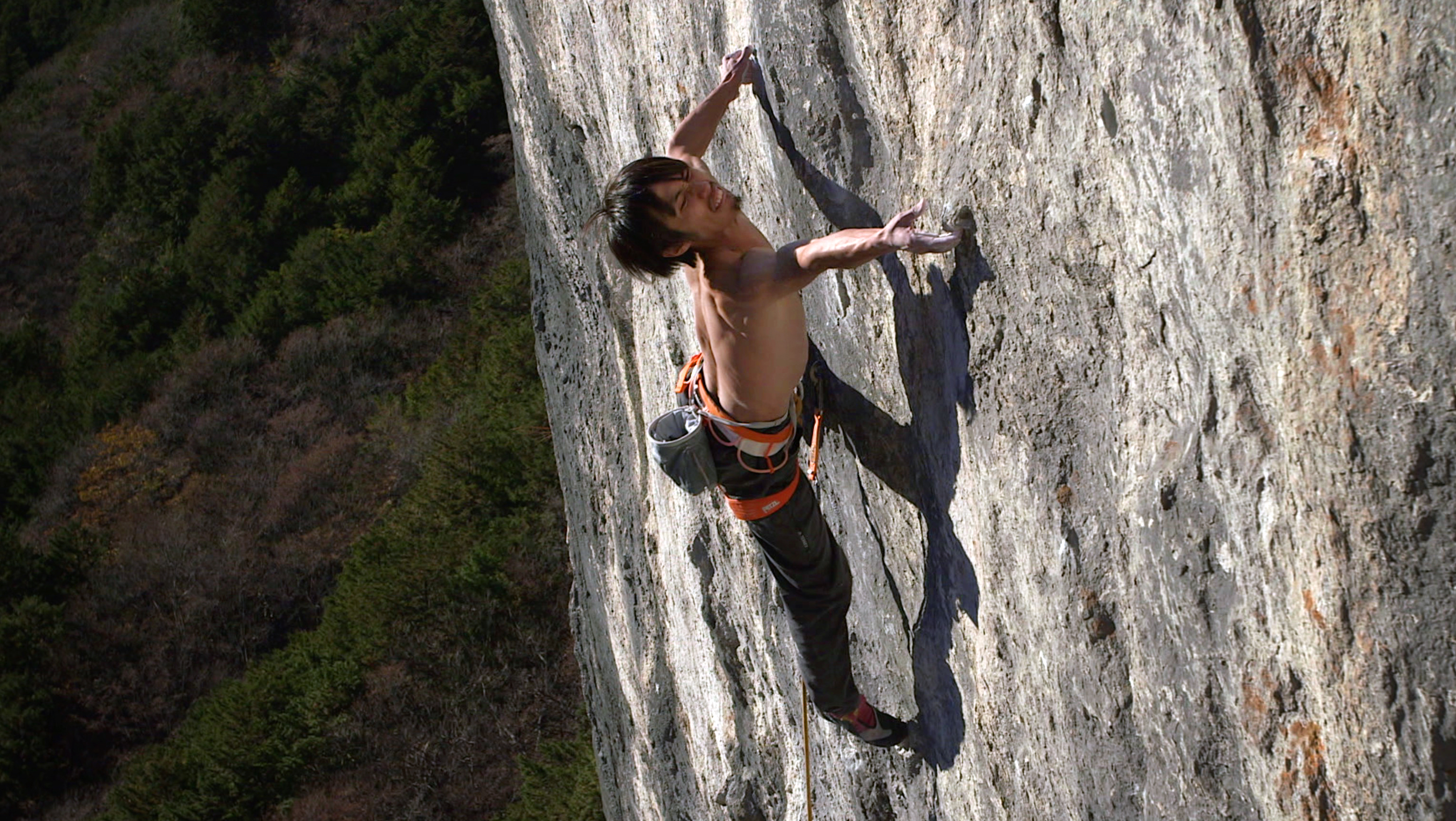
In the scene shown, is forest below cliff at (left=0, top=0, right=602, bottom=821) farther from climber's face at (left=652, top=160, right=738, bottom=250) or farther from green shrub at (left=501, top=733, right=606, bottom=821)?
climber's face at (left=652, top=160, right=738, bottom=250)

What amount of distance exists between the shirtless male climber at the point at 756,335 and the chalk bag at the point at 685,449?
4 cm

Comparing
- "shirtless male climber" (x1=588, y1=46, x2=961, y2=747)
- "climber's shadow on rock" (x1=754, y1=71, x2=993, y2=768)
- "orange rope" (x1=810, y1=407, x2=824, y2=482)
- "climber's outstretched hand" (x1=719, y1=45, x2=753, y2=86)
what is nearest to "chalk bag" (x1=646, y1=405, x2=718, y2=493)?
"shirtless male climber" (x1=588, y1=46, x2=961, y2=747)

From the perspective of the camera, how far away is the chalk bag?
127 inches

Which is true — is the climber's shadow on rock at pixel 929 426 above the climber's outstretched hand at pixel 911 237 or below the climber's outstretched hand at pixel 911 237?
below

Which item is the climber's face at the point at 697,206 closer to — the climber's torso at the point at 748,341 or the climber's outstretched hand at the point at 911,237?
the climber's torso at the point at 748,341

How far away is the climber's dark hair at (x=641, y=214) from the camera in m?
2.73

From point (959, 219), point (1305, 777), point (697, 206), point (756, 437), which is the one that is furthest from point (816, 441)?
point (1305, 777)

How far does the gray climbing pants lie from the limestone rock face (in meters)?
0.10

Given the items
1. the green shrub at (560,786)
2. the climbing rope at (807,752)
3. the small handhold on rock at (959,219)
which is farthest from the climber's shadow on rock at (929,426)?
the green shrub at (560,786)

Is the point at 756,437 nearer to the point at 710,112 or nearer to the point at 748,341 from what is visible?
the point at 748,341

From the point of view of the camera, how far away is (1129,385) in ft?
7.17

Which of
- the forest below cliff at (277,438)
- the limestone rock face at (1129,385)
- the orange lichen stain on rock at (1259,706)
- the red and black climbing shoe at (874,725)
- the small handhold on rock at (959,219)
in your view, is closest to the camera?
the limestone rock face at (1129,385)

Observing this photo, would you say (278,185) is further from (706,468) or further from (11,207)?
(706,468)

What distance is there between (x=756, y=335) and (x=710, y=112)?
694 mm
